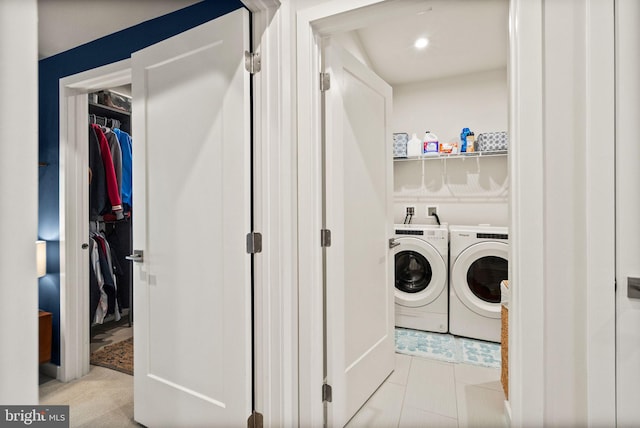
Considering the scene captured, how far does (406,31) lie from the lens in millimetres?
2502

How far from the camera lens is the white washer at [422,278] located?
9.61ft

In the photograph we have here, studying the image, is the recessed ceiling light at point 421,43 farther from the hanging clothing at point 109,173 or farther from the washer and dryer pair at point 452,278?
the hanging clothing at point 109,173

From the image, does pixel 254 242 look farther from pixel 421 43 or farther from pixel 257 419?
pixel 421 43

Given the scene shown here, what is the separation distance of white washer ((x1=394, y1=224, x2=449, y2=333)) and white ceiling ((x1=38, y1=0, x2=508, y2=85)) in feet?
5.29

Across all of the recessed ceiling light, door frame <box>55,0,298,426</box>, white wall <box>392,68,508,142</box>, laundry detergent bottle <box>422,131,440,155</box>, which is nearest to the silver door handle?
door frame <box>55,0,298,426</box>

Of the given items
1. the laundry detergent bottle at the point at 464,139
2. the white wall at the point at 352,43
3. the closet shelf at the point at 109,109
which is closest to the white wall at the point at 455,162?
the laundry detergent bottle at the point at 464,139

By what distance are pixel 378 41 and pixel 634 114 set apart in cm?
211

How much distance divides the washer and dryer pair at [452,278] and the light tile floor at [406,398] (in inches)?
22.2

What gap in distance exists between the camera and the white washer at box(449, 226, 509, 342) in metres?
2.75

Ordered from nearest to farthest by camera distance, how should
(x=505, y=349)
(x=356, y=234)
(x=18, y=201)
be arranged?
(x=18, y=201)
(x=356, y=234)
(x=505, y=349)

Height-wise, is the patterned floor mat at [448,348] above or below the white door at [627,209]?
below

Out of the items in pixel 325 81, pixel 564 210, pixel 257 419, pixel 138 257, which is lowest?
pixel 257 419

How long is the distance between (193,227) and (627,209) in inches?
62.5

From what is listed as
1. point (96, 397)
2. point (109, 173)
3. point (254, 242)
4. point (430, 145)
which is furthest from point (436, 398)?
point (109, 173)
